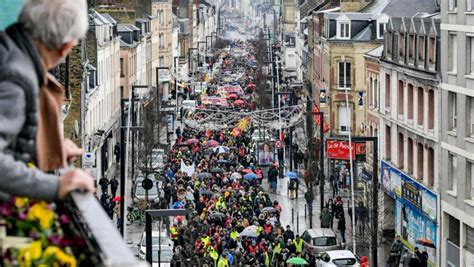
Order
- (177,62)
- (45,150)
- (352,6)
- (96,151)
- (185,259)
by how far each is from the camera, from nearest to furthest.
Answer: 1. (45,150)
2. (185,259)
3. (96,151)
4. (352,6)
5. (177,62)

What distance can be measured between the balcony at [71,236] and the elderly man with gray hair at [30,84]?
0.08 m

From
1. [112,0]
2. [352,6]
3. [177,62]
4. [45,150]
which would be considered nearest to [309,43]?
[112,0]

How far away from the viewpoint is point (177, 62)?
143 metres

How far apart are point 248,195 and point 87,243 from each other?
1976 inches

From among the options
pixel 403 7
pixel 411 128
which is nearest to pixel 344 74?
pixel 403 7

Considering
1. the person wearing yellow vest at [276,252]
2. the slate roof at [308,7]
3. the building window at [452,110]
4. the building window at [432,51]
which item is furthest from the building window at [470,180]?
the slate roof at [308,7]

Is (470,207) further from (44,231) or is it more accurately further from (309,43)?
(309,43)

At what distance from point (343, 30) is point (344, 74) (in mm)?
2654

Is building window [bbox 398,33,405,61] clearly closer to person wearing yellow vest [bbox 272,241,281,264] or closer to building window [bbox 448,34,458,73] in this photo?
building window [bbox 448,34,458,73]

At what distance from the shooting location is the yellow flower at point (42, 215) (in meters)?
4.86

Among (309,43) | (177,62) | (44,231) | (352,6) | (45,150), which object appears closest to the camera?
(44,231)

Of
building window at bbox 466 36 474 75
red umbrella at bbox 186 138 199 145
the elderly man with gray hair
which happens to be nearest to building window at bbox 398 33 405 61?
building window at bbox 466 36 474 75

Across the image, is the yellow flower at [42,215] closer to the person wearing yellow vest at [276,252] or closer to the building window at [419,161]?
the person wearing yellow vest at [276,252]

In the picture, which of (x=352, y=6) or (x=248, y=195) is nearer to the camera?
(x=248, y=195)
